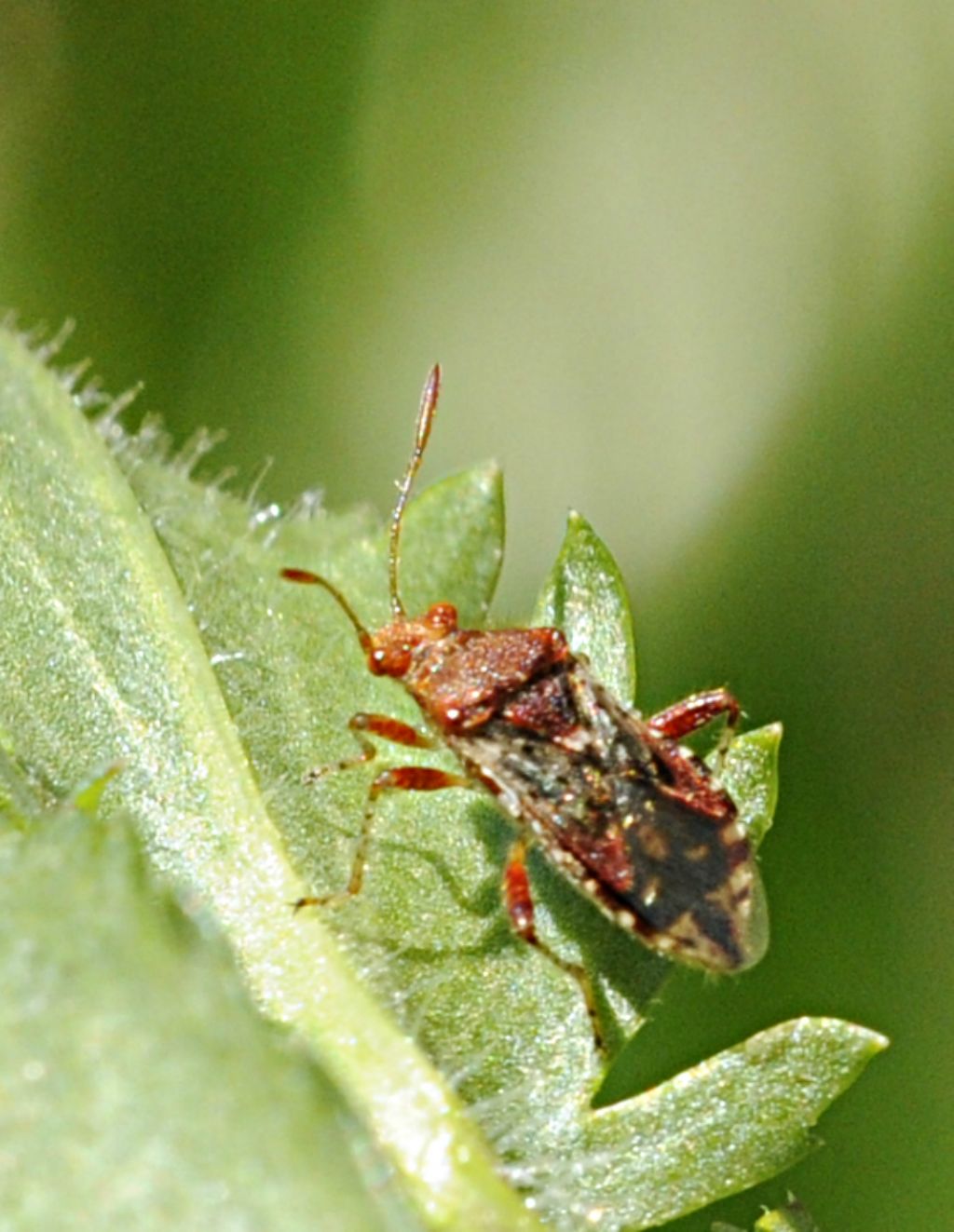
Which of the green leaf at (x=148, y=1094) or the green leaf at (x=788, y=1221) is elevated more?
the green leaf at (x=148, y=1094)

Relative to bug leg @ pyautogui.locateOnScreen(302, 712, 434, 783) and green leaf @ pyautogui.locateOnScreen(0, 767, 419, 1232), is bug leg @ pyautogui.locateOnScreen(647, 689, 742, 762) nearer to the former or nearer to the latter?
bug leg @ pyautogui.locateOnScreen(302, 712, 434, 783)

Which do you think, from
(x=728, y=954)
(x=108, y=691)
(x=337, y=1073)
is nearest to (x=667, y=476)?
(x=728, y=954)

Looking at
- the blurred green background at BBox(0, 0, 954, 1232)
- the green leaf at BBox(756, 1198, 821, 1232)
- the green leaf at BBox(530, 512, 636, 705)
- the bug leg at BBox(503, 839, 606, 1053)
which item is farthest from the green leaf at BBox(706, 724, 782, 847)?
the blurred green background at BBox(0, 0, 954, 1232)

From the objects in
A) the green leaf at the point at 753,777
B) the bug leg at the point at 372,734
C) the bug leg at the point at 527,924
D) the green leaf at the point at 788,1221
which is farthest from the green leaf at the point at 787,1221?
the bug leg at the point at 372,734

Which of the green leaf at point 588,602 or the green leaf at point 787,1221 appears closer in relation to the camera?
the green leaf at point 787,1221

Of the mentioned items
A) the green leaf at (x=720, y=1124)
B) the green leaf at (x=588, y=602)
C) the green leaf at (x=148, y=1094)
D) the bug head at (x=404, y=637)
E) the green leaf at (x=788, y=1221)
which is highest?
the bug head at (x=404, y=637)

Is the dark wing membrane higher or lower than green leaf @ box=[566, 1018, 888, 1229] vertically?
higher

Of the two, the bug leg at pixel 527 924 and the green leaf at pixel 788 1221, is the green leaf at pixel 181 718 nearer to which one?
the bug leg at pixel 527 924
